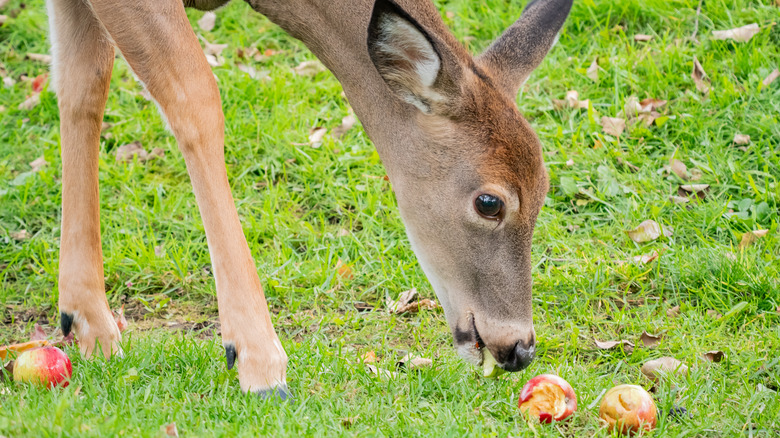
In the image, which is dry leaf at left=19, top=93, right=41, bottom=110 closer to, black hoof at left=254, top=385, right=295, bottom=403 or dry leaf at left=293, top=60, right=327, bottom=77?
dry leaf at left=293, top=60, right=327, bottom=77

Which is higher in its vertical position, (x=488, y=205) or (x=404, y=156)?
(x=404, y=156)

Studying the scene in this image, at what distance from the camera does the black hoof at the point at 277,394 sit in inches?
142

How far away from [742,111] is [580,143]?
121 cm

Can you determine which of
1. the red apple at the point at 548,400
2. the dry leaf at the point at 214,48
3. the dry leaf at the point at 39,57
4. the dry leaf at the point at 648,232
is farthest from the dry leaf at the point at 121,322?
the dry leaf at the point at 39,57

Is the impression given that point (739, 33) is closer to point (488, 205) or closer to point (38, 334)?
point (488, 205)

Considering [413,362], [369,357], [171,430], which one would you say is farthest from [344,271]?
[171,430]

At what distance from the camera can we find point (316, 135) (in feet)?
22.0

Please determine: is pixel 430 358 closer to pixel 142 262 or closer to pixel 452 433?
pixel 452 433

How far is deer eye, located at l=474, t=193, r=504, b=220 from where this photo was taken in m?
3.97

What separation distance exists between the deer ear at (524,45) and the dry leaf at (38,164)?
3784mm

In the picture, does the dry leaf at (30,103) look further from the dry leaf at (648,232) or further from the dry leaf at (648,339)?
the dry leaf at (648,339)

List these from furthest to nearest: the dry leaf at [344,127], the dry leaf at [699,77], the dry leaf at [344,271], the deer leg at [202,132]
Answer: the dry leaf at [344,127], the dry leaf at [699,77], the dry leaf at [344,271], the deer leg at [202,132]

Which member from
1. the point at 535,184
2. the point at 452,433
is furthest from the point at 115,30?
the point at 452,433

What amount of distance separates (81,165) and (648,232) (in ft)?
11.2
